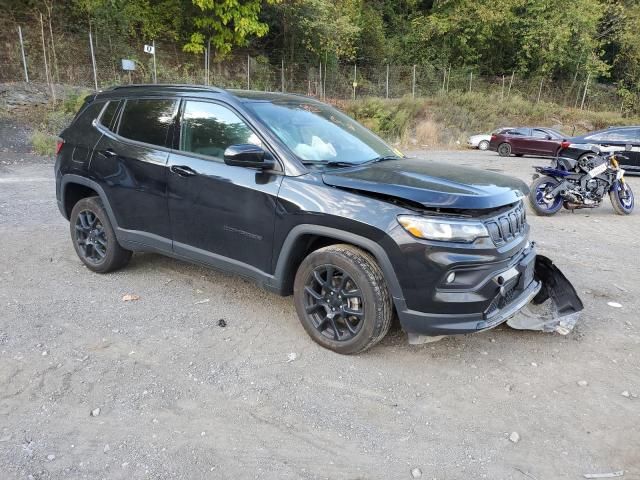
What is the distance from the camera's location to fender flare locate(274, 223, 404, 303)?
3.25 metres

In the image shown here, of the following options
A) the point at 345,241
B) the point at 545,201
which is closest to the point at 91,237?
the point at 345,241

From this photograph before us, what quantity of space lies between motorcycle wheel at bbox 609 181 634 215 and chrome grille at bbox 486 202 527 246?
598 cm

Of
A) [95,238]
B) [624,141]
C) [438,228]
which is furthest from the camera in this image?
[624,141]

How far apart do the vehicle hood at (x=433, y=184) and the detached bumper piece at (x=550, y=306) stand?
795mm

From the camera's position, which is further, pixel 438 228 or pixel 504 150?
pixel 504 150

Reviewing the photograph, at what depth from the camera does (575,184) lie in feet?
28.1

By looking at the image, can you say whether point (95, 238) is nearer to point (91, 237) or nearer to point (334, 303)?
point (91, 237)

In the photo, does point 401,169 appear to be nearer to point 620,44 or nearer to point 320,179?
point 320,179

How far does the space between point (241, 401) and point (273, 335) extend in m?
0.86

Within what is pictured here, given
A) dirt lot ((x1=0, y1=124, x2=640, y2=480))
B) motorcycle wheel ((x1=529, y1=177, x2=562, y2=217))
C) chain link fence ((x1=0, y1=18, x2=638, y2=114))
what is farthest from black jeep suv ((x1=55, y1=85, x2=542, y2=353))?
chain link fence ((x1=0, y1=18, x2=638, y2=114))

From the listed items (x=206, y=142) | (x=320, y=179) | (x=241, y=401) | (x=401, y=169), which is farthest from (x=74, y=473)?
(x=401, y=169)

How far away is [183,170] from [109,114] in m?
1.32

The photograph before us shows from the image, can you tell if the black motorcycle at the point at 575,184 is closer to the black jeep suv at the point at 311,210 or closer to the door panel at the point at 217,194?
the black jeep suv at the point at 311,210

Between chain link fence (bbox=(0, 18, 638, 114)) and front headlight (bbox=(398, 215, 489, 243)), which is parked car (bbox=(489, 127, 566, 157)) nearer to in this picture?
chain link fence (bbox=(0, 18, 638, 114))
